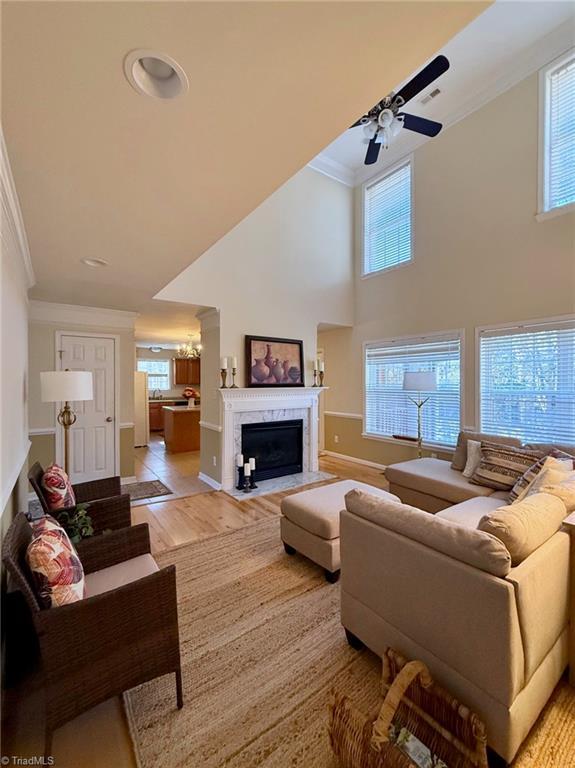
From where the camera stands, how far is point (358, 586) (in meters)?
1.71

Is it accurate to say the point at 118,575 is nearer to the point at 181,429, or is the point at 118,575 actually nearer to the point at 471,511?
the point at 471,511

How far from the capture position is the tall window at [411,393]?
4.58 meters

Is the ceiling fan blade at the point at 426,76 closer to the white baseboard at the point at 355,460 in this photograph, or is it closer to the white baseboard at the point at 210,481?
the white baseboard at the point at 355,460

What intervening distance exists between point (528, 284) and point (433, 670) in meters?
4.05

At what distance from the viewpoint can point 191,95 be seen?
1.14 m

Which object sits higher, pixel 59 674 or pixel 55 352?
pixel 55 352

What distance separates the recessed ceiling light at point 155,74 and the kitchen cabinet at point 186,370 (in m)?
9.08

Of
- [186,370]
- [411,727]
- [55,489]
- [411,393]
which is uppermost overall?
[186,370]

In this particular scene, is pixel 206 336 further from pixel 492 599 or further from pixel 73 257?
pixel 492 599

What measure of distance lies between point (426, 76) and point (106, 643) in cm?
451

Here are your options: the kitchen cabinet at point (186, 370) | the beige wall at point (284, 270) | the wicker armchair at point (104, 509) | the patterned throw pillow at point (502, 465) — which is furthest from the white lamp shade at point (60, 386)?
the kitchen cabinet at point (186, 370)

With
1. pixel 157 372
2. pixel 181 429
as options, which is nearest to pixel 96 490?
pixel 181 429

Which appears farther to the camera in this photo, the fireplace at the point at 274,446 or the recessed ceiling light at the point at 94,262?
the fireplace at the point at 274,446

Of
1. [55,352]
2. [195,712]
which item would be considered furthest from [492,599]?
[55,352]
